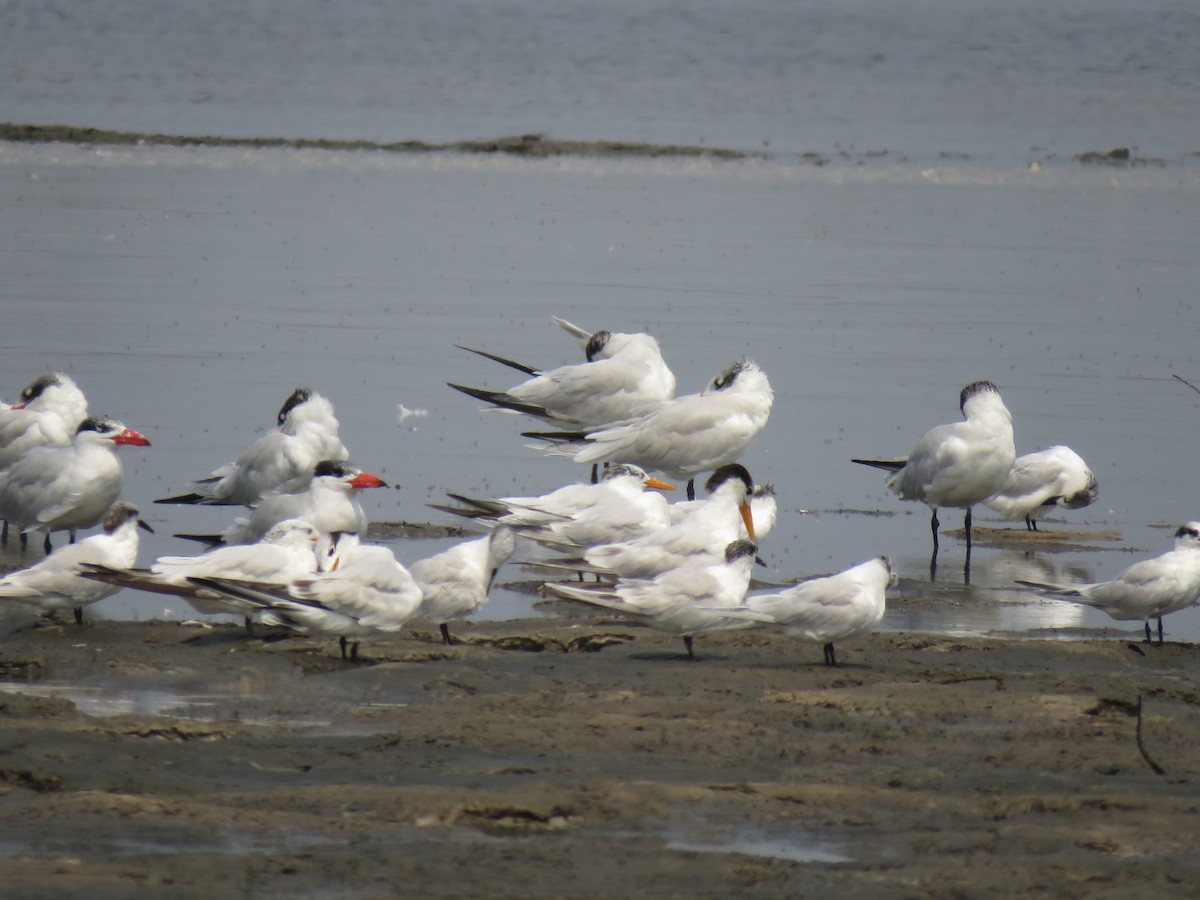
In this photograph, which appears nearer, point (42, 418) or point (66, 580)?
point (66, 580)

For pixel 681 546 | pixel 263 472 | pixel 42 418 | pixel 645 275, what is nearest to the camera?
pixel 681 546

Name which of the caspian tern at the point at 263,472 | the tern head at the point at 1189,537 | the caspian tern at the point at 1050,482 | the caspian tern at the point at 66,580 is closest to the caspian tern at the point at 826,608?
the tern head at the point at 1189,537

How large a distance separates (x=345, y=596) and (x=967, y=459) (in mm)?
4617

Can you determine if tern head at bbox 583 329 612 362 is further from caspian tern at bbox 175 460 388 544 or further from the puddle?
the puddle

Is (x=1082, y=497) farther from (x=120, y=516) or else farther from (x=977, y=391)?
(x=120, y=516)

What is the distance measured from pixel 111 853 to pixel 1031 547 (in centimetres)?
750

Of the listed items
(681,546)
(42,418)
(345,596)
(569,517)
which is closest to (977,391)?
(569,517)

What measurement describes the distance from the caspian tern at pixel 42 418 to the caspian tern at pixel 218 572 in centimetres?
330

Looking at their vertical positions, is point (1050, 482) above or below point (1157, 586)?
above

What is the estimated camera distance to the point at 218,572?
7910 millimetres

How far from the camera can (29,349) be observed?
49.9 feet

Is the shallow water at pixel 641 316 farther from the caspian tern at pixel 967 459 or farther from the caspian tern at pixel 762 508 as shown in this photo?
the caspian tern at pixel 967 459

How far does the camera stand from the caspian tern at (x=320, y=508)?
31.0ft

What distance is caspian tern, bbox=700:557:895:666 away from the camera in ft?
26.0
